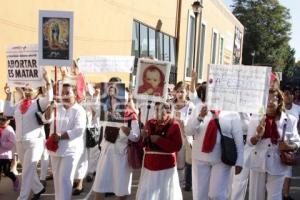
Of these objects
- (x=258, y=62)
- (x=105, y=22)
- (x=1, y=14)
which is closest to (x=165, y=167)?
(x=1, y=14)

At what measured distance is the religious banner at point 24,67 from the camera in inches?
315

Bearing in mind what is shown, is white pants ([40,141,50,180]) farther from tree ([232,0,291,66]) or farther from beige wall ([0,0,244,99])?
tree ([232,0,291,66])

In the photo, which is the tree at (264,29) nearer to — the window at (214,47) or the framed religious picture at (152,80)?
the window at (214,47)

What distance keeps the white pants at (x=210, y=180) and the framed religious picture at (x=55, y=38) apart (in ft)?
7.26

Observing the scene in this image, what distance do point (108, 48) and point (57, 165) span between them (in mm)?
11097

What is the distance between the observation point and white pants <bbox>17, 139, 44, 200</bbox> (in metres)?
7.86

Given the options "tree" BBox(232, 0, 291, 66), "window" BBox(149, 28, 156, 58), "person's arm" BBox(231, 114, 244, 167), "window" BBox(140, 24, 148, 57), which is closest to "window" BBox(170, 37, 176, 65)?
"window" BBox(149, 28, 156, 58)

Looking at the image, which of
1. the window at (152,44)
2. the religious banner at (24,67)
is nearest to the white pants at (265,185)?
the religious banner at (24,67)

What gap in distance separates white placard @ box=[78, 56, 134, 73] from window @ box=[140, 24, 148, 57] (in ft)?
39.2

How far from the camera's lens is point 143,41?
22078mm

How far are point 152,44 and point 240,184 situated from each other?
657 inches

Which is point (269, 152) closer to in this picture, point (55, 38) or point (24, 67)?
point (55, 38)

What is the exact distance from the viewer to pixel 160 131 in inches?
258

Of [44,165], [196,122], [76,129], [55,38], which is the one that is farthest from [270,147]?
[44,165]
